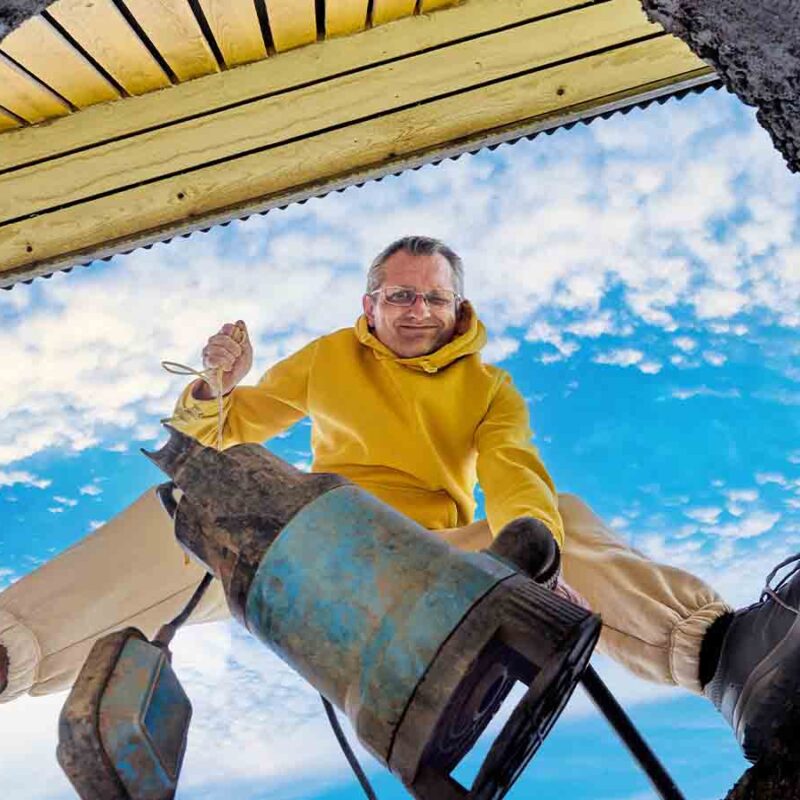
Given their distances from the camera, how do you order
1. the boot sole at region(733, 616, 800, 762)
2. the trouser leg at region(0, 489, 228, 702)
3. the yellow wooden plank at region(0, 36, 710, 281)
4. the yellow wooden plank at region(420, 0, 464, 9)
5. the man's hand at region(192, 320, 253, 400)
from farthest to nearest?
1. the yellow wooden plank at region(0, 36, 710, 281)
2. the yellow wooden plank at region(420, 0, 464, 9)
3. the trouser leg at region(0, 489, 228, 702)
4. the man's hand at region(192, 320, 253, 400)
5. the boot sole at region(733, 616, 800, 762)

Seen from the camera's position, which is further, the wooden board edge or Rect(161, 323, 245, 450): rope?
the wooden board edge

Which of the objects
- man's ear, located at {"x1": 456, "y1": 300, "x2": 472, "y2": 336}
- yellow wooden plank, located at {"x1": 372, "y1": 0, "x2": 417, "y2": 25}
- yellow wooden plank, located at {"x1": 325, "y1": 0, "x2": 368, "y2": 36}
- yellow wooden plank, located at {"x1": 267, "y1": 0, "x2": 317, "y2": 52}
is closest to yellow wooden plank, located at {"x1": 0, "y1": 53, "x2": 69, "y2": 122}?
yellow wooden plank, located at {"x1": 267, "y1": 0, "x2": 317, "y2": 52}

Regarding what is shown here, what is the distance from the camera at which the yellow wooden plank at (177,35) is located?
2.13 metres

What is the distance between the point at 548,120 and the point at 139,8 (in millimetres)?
1196

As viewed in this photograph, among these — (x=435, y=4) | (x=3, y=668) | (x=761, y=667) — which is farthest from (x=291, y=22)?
(x=761, y=667)

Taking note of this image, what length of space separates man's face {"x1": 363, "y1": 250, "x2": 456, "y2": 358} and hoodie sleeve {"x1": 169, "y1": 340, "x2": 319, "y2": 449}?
22 centimetres

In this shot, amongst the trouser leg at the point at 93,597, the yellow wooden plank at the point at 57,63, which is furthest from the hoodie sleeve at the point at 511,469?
the yellow wooden plank at the point at 57,63

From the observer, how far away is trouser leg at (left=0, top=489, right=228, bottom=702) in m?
A: 2.10

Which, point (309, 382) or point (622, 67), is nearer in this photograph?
point (309, 382)

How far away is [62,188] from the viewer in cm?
256

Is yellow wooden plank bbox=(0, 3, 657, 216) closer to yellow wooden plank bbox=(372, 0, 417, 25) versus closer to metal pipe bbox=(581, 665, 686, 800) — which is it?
yellow wooden plank bbox=(372, 0, 417, 25)

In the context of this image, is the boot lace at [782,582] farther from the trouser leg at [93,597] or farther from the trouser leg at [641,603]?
the trouser leg at [93,597]

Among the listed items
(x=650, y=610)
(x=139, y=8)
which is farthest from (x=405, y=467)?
(x=139, y=8)

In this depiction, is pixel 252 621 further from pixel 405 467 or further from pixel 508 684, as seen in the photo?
pixel 405 467
